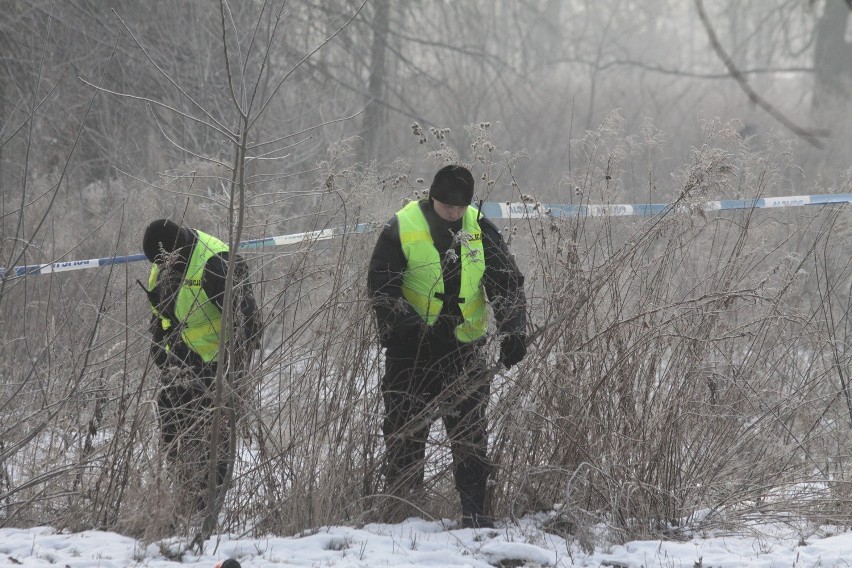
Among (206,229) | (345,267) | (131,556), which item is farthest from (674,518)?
(206,229)

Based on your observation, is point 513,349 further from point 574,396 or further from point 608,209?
point 608,209

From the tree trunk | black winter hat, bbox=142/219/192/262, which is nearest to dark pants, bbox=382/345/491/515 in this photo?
black winter hat, bbox=142/219/192/262

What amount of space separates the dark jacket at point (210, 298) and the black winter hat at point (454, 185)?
0.99 metres

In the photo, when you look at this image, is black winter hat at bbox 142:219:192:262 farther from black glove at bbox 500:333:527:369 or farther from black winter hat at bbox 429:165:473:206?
black glove at bbox 500:333:527:369

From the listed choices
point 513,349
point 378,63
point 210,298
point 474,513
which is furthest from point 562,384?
point 378,63

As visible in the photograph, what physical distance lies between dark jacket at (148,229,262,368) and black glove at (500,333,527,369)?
1.18 metres

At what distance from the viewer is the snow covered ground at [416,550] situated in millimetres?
4562

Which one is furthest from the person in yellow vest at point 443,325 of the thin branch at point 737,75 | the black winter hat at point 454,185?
the thin branch at point 737,75

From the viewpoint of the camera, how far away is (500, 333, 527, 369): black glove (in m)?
5.07

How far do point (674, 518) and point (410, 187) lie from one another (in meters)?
2.20

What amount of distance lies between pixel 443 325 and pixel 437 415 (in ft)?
1.42

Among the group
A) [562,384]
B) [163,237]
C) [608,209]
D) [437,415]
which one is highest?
[608,209]

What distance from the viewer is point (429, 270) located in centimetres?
514

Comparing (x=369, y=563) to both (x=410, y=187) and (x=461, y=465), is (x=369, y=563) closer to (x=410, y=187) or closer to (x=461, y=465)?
(x=461, y=465)
